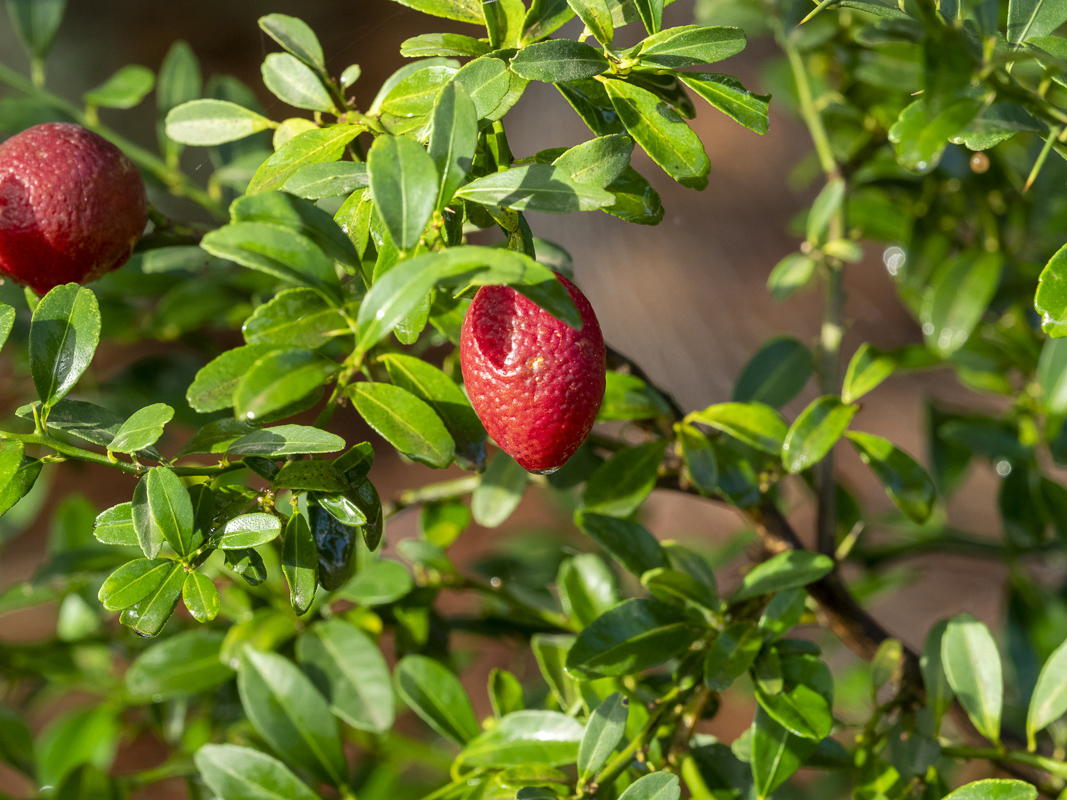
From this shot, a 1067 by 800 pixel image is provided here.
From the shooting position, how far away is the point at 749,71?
2234 mm

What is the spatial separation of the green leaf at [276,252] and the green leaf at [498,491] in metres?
0.32

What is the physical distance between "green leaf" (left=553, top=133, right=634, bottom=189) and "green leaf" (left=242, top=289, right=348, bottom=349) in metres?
0.12

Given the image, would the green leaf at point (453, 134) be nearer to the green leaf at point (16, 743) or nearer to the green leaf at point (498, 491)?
the green leaf at point (498, 491)

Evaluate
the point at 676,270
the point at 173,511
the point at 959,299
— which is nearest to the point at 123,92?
the point at 173,511

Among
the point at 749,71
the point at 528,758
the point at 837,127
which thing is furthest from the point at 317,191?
the point at 749,71

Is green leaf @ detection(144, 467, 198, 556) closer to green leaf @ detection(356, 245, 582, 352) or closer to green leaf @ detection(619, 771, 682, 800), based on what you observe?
green leaf @ detection(356, 245, 582, 352)

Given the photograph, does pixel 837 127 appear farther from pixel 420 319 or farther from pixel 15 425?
pixel 15 425

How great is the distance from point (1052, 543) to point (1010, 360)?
0.68ft

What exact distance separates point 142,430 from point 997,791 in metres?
0.45

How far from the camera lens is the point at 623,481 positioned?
1.90 ft

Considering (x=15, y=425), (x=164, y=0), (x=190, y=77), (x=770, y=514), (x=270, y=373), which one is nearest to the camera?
(x=270, y=373)

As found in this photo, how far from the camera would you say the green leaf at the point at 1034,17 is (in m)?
0.42

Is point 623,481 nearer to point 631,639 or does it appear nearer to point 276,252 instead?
point 631,639

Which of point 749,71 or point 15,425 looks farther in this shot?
point 749,71
